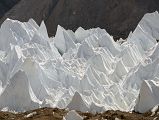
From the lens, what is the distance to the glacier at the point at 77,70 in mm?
30547

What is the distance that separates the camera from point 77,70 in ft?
124

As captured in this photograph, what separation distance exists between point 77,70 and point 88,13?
4542 cm

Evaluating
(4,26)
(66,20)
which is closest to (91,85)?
(4,26)

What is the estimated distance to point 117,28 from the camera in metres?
76.2

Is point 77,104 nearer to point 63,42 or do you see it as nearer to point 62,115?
point 62,115

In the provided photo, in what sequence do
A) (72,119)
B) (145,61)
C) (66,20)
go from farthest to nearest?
(66,20), (145,61), (72,119)

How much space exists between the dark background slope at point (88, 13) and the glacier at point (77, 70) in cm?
2663

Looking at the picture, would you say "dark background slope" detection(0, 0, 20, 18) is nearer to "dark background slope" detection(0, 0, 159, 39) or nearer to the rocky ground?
"dark background slope" detection(0, 0, 159, 39)

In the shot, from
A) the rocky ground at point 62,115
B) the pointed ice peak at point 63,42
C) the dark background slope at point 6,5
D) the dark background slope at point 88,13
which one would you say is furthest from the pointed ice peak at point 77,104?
the dark background slope at point 6,5

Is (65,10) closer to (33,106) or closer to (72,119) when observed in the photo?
(33,106)

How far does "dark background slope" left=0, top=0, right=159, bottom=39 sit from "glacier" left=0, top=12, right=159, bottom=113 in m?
26.6

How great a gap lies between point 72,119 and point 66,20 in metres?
65.6

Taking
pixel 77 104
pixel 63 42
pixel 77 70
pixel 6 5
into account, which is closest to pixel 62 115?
pixel 77 104

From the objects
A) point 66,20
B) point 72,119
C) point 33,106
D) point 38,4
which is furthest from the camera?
point 38,4
